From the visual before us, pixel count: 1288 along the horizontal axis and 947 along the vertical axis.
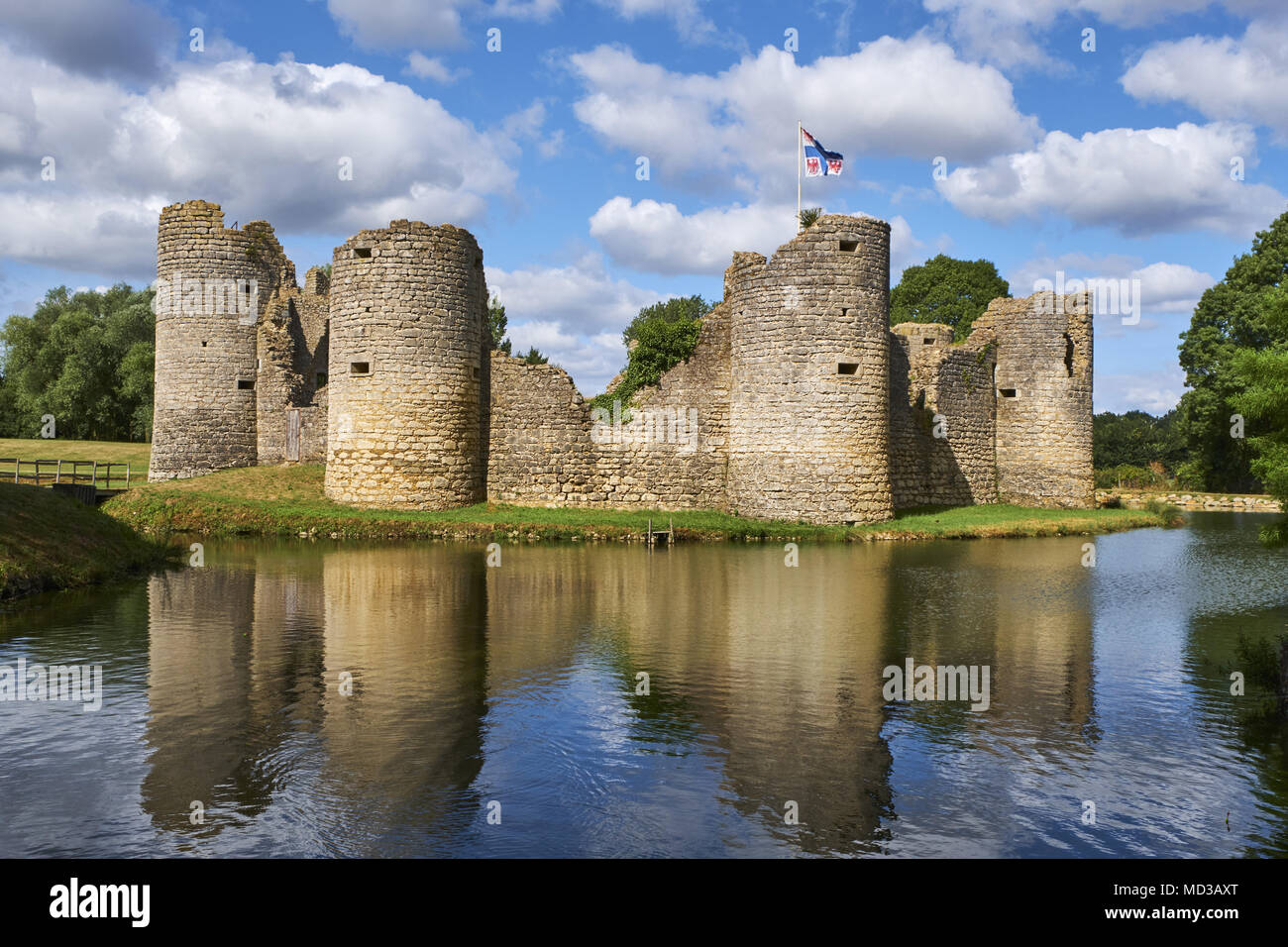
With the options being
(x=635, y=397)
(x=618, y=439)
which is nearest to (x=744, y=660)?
(x=618, y=439)

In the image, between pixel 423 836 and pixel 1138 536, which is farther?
pixel 1138 536

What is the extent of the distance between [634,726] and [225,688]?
4376 millimetres

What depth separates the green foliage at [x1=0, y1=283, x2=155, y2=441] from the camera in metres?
60.9

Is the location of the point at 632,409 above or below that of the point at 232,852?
above

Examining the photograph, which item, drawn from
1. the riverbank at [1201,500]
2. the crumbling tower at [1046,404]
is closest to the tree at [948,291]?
the riverbank at [1201,500]

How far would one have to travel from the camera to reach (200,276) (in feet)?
113

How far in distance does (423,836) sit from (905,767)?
12.6ft

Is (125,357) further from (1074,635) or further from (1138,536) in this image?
(1074,635)

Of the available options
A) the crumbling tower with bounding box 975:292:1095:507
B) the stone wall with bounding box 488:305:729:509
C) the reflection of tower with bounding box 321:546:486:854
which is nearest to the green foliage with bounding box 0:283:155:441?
the stone wall with bounding box 488:305:729:509

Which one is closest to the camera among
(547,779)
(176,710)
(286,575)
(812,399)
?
(547,779)

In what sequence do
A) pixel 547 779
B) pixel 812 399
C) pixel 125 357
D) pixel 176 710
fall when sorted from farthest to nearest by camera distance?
pixel 125 357 → pixel 812 399 → pixel 176 710 → pixel 547 779
